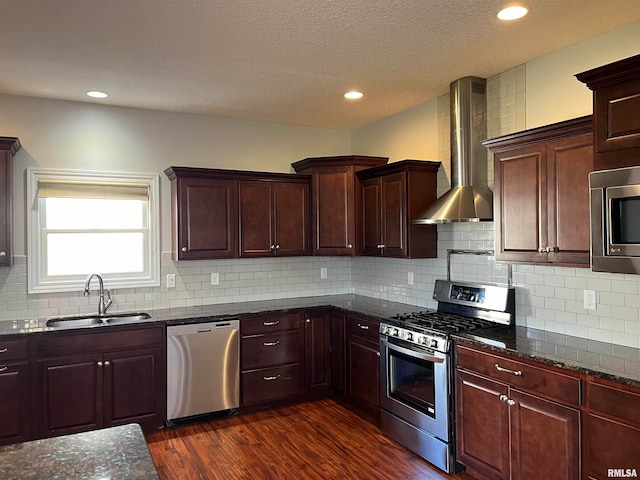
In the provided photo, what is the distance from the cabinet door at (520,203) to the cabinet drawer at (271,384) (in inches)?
87.0

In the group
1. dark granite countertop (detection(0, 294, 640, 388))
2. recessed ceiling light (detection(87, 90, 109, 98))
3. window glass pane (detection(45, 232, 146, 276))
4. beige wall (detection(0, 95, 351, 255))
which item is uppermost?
recessed ceiling light (detection(87, 90, 109, 98))

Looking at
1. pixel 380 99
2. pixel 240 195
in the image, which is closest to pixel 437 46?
pixel 380 99

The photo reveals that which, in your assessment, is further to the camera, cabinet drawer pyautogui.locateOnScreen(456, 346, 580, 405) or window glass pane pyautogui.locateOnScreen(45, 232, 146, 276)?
window glass pane pyautogui.locateOnScreen(45, 232, 146, 276)

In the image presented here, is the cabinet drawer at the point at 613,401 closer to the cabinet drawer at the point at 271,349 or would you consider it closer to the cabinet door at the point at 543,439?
the cabinet door at the point at 543,439

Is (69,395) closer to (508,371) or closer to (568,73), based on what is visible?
(508,371)

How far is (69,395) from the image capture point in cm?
358

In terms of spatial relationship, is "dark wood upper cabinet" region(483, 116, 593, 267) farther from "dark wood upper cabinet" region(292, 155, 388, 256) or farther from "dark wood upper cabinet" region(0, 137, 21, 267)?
"dark wood upper cabinet" region(0, 137, 21, 267)

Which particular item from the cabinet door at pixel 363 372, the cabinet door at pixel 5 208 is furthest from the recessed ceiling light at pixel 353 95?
the cabinet door at pixel 5 208

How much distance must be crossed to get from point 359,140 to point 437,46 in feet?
7.62

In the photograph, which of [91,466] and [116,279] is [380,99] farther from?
[91,466]

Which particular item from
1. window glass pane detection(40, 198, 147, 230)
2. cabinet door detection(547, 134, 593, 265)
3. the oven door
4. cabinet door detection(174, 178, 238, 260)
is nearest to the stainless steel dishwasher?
cabinet door detection(174, 178, 238, 260)

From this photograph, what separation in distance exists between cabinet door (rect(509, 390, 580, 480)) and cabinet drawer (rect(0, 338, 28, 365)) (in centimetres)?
329

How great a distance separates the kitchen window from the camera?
4.04 metres

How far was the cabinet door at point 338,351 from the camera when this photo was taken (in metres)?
4.39
